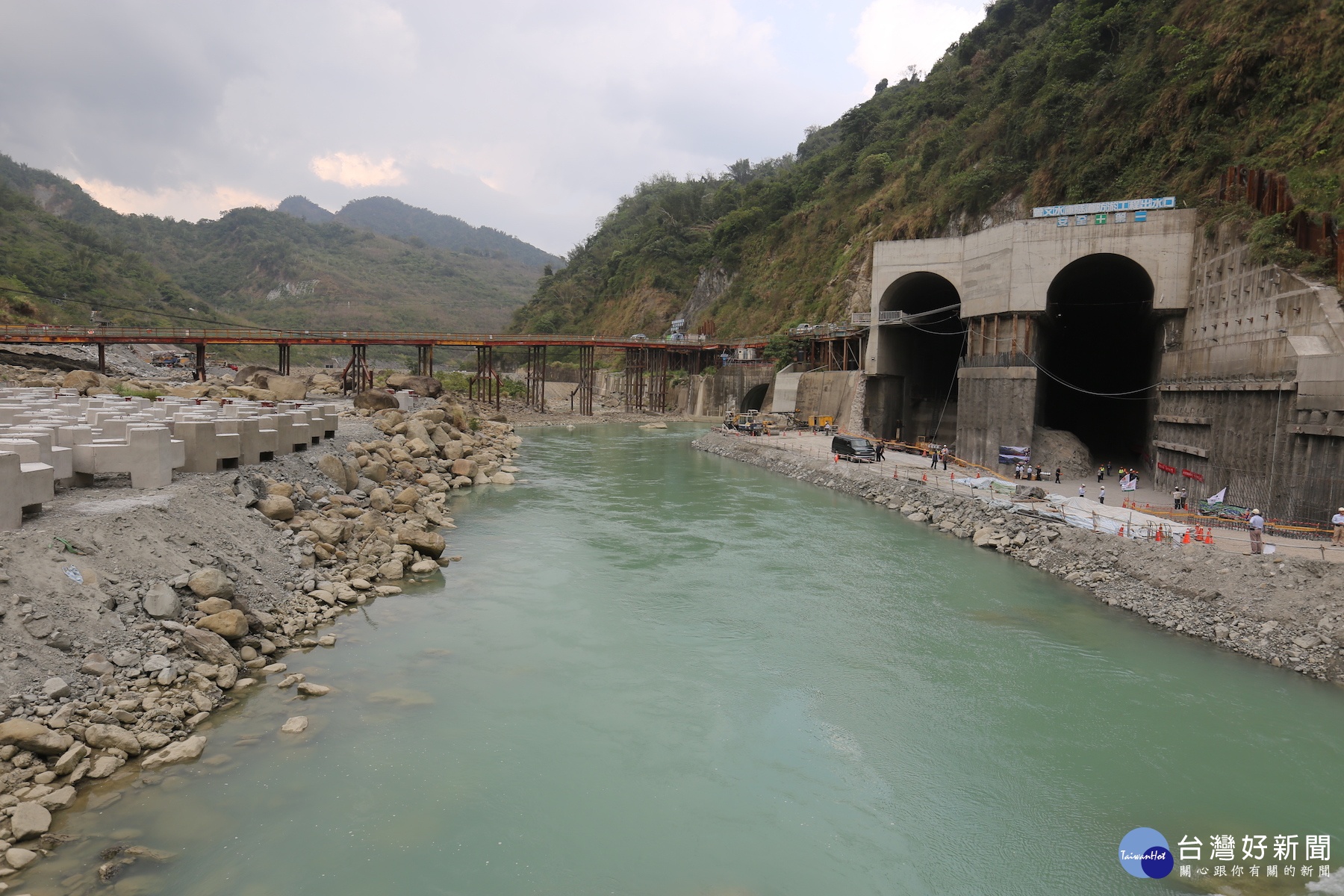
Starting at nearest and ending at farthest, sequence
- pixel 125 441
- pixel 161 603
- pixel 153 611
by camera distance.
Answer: pixel 153 611, pixel 161 603, pixel 125 441

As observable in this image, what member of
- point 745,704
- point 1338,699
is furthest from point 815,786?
point 1338,699

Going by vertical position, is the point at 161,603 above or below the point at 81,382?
below

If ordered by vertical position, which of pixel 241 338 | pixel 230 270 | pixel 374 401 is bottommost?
pixel 374 401

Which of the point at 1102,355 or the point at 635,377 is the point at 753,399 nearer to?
the point at 635,377

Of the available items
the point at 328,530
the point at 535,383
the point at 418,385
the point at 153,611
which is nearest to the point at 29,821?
the point at 153,611

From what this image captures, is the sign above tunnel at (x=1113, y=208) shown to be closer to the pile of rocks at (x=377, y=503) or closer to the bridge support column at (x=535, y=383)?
the pile of rocks at (x=377, y=503)

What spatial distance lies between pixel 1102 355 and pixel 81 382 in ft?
150

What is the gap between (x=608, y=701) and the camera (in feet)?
33.5

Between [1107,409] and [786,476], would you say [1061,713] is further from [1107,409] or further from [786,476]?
[1107,409]

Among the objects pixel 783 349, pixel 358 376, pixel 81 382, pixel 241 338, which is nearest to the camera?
pixel 81 382

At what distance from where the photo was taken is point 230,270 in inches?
4902

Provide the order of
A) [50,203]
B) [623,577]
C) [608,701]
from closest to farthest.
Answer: [608,701] < [623,577] < [50,203]

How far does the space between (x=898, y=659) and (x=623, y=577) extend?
6313 mm

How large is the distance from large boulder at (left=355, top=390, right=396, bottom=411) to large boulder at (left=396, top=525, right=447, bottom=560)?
17231mm
